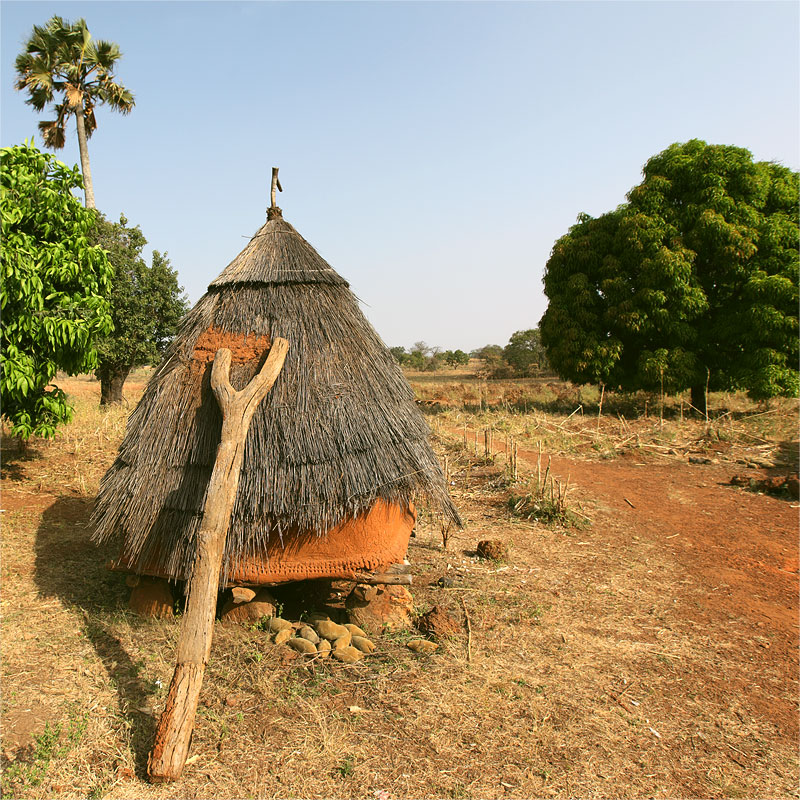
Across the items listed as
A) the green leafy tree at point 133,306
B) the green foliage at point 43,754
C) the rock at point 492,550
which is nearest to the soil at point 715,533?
the rock at point 492,550

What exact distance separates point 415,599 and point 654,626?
217 cm

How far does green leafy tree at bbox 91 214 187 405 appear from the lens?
14570 mm

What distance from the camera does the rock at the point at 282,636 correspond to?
4531mm

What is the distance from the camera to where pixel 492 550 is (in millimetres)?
6680

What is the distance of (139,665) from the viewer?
419 cm

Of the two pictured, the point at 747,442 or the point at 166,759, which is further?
the point at 747,442

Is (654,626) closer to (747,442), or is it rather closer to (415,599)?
(415,599)

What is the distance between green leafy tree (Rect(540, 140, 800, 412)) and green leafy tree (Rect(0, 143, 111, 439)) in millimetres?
11872

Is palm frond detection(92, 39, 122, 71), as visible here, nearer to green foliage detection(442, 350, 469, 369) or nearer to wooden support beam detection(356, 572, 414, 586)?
wooden support beam detection(356, 572, 414, 586)

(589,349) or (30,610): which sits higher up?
(589,349)

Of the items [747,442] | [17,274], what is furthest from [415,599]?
[747,442]

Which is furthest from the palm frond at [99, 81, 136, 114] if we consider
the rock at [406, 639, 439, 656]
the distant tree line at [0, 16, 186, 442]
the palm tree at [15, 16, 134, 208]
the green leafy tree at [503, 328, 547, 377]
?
the green leafy tree at [503, 328, 547, 377]

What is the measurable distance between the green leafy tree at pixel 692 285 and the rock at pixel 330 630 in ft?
39.4

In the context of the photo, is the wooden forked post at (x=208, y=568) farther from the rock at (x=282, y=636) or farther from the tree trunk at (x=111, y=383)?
the tree trunk at (x=111, y=383)
